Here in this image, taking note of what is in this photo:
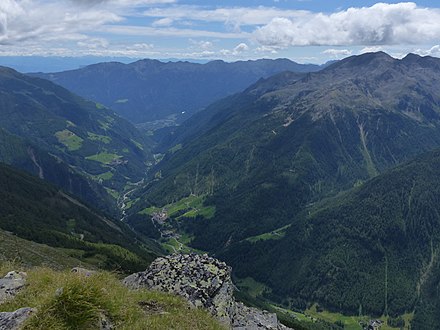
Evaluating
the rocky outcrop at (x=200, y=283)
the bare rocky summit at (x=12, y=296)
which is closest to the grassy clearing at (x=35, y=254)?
the rocky outcrop at (x=200, y=283)

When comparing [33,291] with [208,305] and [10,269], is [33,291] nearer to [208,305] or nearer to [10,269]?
[10,269]

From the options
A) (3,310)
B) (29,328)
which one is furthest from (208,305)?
(29,328)

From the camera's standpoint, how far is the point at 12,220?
15638cm

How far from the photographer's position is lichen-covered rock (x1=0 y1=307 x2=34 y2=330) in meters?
16.8

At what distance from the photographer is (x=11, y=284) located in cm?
2448

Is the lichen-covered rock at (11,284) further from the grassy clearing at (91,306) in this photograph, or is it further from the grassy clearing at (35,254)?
the grassy clearing at (35,254)

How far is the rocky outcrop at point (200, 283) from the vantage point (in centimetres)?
3219

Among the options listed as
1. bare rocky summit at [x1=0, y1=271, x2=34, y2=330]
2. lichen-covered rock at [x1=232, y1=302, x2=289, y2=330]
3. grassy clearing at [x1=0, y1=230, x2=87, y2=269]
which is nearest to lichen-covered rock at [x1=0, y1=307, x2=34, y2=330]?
bare rocky summit at [x1=0, y1=271, x2=34, y2=330]

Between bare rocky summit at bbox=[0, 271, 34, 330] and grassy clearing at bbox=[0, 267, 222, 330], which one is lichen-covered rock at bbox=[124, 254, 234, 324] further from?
bare rocky summit at bbox=[0, 271, 34, 330]

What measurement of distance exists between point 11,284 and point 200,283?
1447 cm

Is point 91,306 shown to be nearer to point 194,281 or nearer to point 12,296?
point 12,296

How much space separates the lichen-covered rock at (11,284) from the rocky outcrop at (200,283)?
8417 millimetres

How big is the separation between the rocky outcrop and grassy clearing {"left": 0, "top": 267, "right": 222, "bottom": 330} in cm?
815

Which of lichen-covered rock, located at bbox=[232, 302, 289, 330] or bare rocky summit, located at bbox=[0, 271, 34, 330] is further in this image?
lichen-covered rock, located at bbox=[232, 302, 289, 330]
